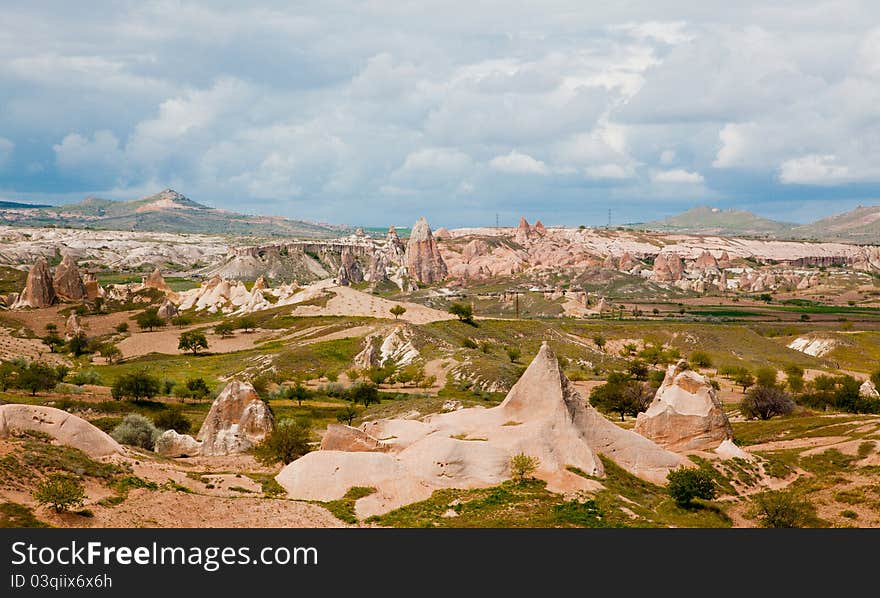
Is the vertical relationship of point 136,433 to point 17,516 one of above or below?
below

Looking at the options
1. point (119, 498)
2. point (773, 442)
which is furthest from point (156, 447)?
point (773, 442)

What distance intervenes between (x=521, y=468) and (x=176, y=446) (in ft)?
93.1

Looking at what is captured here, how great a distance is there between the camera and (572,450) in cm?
3556

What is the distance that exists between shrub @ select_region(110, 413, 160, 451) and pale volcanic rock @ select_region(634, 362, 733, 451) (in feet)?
116

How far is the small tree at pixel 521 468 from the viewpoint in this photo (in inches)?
1296

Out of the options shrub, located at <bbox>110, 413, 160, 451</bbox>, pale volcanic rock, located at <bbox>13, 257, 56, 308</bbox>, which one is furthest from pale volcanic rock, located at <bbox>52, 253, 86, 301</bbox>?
shrub, located at <bbox>110, 413, 160, 451</bbox>

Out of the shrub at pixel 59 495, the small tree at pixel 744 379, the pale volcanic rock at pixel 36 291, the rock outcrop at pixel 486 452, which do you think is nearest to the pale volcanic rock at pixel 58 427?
the shrub at pixel 59 495

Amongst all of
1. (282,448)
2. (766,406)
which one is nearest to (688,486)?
(282,448)

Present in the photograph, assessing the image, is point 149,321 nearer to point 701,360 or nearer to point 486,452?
point 701,360

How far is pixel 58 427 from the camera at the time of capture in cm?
3444

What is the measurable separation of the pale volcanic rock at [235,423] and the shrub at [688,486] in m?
28.3

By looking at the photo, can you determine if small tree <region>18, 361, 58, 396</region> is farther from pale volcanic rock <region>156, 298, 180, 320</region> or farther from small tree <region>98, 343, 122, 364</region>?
pale volcanic rock <region>156, 298, 180, 320</region>
